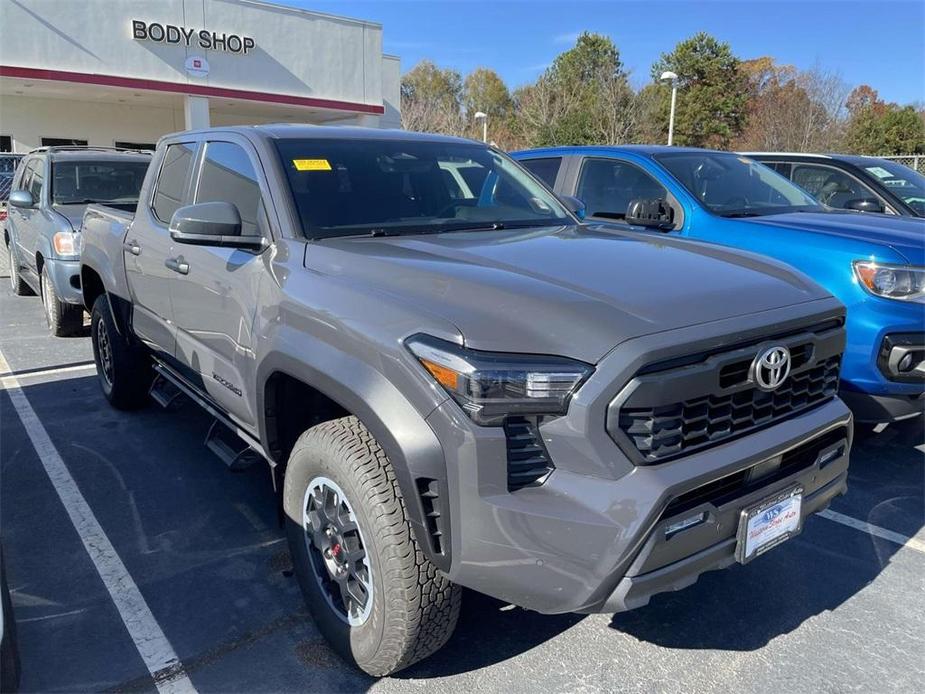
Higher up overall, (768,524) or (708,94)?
(708,94)

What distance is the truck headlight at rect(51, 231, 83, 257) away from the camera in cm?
711

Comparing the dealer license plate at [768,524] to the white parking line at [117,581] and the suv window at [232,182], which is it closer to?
the white parking line at [117,581]

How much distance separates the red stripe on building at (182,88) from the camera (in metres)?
18.5

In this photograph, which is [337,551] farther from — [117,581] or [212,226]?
[212,226]

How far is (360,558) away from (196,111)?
2213 centimetres

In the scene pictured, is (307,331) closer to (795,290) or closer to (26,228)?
(795,290)

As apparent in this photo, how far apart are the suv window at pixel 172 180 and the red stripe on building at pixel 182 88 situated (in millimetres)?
17351

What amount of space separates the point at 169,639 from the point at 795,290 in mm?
2732

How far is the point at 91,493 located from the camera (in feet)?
13.5

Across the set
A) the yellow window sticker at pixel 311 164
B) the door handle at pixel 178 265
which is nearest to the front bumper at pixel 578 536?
the yellow window sticker at pixel 311 164

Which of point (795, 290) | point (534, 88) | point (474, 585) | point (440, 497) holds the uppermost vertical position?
point (534, 88)

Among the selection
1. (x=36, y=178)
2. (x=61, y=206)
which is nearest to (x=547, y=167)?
(x=61, y=206)

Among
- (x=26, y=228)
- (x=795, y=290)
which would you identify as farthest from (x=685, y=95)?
(x=795, y=290)

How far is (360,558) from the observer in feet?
8.36
